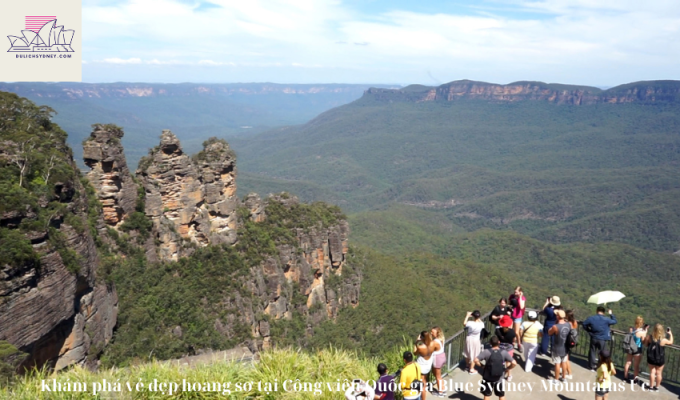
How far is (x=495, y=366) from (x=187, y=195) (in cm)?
2627

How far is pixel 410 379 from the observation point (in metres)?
11.4

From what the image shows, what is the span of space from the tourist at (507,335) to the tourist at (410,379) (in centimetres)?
357

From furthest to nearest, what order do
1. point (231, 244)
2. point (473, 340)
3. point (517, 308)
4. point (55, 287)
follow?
point (231, 244)
point (55, 287)
point (517, 308)
point (473, 340)

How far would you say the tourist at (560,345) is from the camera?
13438 mm

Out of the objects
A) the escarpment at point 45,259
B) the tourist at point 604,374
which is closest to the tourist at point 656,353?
the tourist at point 604,374

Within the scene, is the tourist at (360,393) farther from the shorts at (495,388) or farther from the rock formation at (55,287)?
the rock formation at (55,287)

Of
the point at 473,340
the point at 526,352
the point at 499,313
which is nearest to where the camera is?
the point at 473,340

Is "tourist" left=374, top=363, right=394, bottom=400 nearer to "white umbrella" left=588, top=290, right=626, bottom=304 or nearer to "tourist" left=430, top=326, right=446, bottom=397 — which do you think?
"tourist" left=430, top=326, right=446, bottom=397

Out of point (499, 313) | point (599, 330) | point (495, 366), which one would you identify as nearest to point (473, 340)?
point (499, 313)

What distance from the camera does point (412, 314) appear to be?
43.9 metres

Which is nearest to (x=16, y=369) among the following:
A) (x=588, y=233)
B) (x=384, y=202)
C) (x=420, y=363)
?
(x=420, y=363)

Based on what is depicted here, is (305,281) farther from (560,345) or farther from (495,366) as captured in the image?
(495,366)

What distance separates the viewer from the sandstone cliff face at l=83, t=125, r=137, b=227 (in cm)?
2842

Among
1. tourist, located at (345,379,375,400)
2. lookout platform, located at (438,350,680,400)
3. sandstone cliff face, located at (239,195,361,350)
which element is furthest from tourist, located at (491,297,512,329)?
sandstone cliff face, located at (239,195,361,350)
